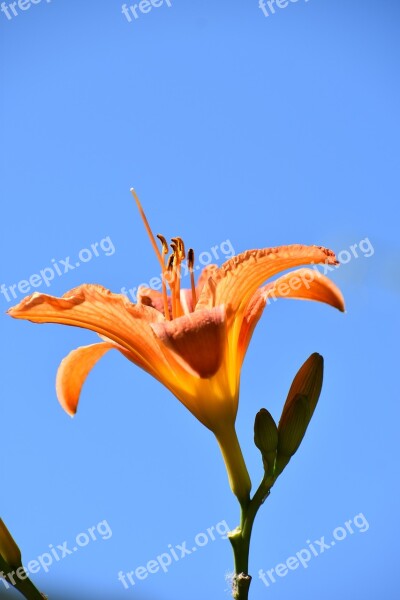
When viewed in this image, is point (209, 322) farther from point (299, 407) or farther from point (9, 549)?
point (9, 549)

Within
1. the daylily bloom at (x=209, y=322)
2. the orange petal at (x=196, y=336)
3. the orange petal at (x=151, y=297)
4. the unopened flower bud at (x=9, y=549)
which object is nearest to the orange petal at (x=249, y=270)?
the daylily bloom at (x=209, y=322)

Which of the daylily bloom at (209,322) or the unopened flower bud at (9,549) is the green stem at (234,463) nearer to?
the daylily bloom at (209,322)

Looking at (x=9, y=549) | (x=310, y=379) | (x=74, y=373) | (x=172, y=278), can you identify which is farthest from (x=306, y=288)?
(x=9, y=549)

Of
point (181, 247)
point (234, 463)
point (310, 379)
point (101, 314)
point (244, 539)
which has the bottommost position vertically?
point (244, 539)

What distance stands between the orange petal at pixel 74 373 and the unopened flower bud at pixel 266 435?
0.50 metres

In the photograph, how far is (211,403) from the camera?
5.94 feet

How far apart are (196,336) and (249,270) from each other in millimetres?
242

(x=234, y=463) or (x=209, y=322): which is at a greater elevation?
(x=209, y=322)

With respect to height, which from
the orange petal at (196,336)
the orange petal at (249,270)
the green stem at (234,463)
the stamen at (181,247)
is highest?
the stamen at (181,247)

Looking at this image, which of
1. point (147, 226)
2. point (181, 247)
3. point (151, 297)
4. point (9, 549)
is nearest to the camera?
point (9, 549)

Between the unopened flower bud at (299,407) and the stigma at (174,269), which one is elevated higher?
the stigma at (174,269)

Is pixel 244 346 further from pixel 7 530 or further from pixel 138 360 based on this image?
pixel 7 530

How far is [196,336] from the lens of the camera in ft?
5.17

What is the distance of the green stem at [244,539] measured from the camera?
1.52 meters
